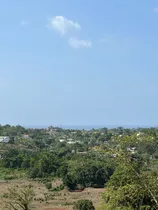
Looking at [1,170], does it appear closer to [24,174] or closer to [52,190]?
[24,174]

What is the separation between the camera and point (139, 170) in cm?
1104

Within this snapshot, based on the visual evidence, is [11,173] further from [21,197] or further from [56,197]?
[21,197]

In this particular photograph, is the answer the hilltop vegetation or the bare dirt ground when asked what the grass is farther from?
the bare dirt ground

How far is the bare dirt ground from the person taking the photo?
31817 millimetres

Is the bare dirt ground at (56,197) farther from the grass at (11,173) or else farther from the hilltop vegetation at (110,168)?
the grass at (11,173)

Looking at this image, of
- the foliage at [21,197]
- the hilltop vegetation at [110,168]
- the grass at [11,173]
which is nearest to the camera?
the hilltop vegetation at [110,168]

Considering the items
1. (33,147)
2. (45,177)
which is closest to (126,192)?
(45,177)

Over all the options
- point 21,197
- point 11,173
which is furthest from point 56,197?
point 11,173

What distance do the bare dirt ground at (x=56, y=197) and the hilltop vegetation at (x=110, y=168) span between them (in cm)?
165

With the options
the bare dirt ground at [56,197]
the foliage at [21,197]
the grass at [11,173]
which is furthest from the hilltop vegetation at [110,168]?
the foliage at [21,197]

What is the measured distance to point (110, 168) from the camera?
148 ft

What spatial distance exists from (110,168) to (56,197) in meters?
10.2

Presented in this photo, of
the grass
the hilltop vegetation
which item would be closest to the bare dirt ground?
the hilltop vegetation

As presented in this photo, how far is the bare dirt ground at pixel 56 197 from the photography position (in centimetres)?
3182
